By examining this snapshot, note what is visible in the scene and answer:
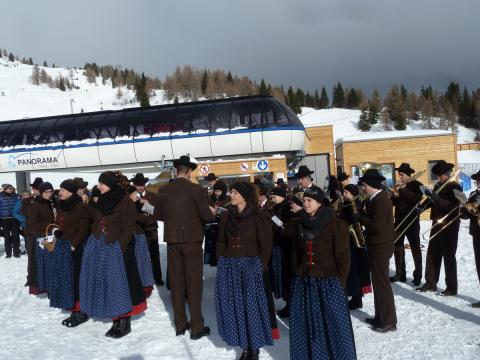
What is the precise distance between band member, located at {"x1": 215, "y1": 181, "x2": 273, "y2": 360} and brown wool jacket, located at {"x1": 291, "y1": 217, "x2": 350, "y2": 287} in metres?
0.61

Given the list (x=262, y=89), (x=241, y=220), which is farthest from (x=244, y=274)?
(x=262, y=89)

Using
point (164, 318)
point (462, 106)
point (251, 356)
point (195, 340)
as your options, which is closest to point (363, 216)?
point (251, 356)

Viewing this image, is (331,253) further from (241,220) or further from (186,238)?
(186,238)

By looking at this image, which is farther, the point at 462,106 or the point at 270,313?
the point at 462,106

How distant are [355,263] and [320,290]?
1903 mm

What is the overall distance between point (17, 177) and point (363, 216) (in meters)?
27.9

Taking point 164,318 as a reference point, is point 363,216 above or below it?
above

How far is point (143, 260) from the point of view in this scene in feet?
18.1

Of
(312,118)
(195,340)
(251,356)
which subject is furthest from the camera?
(312,118)

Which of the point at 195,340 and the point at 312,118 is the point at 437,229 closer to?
the point at 195,340

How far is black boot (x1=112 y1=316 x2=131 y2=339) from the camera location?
4.41 meters

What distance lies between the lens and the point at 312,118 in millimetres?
75188

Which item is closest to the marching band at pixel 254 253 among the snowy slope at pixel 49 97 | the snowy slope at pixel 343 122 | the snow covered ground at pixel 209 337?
the snow covered ground at pixel 209 337

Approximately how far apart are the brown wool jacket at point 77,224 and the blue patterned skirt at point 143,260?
0.95 m
